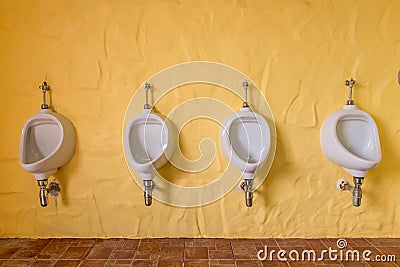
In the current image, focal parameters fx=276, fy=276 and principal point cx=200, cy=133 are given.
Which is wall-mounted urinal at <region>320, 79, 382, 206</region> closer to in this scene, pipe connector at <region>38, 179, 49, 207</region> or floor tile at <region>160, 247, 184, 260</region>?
floor tile at <region>160, 247, 184, 260</region>

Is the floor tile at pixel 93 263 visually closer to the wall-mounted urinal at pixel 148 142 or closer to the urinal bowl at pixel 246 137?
the wall-mounted urinal at pixel 148 142

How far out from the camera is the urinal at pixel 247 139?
154 centimetres

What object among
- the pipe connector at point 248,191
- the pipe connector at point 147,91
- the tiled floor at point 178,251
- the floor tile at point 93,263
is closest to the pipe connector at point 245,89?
the pipe connector at point 248,191

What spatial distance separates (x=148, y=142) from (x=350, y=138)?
3.90ft

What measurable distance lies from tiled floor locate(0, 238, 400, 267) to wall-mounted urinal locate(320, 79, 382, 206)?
1.03 ft

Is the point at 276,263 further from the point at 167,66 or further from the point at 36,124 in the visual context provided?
the point at 36,124

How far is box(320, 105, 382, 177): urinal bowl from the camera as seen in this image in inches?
59.2

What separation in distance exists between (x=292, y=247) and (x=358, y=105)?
92 centimetres

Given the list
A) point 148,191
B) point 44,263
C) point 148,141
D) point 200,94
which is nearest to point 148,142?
point 148,141

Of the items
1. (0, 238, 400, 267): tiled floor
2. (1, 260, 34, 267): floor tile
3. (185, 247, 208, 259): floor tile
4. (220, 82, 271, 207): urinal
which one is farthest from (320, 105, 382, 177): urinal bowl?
(1, 260, 34, 267): floor tile

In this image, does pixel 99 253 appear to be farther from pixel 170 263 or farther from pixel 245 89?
pixel 245 89

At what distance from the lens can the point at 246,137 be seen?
5.36 feet

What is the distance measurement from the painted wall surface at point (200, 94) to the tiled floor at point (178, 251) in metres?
0.06

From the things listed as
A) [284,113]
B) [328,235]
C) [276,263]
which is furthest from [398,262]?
[284,113]
